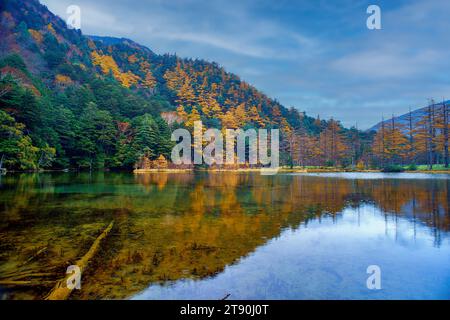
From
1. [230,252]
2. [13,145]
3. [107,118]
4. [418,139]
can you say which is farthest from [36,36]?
[230,252]

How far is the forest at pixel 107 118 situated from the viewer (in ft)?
102

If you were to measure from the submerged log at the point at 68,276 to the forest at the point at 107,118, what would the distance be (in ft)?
81.4

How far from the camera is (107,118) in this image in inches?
1670

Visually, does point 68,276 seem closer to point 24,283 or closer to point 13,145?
point 24,283

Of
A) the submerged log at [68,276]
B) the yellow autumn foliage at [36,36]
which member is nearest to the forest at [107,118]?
the yellow autumn foliage at [36,36]

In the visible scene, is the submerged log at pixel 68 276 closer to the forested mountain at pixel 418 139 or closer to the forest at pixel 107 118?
the forest at pixel 107 118

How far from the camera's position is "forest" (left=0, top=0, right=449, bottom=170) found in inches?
1224

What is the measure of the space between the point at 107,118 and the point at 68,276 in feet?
137

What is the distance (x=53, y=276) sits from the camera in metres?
4.12

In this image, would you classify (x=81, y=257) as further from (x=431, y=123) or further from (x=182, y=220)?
(x=431, y=123)

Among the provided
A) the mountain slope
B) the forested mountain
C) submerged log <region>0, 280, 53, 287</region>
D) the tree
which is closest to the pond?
submerged log <region>0, 280, 53, 287</region>

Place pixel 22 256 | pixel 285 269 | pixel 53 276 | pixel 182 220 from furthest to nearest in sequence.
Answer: pixel 182 220 → pixel 22 256 → pixel 285 269 → pixel 53 276
